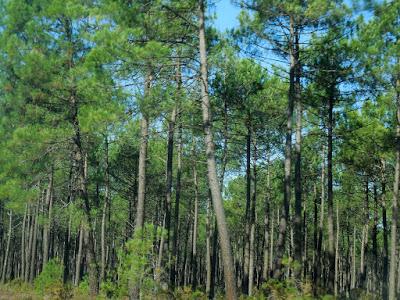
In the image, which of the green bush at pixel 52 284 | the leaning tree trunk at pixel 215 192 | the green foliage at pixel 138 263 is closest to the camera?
the leaning tree trunk at pixel 215 192

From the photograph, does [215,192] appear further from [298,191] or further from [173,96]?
[298,191]

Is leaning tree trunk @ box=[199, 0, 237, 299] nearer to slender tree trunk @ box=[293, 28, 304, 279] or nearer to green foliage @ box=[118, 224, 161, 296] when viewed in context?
green foliage @ box=[118, 224, 161, 296]

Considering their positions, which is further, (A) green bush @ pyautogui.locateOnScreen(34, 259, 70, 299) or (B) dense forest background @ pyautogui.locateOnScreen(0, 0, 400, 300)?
(A) green bush @ pyautogui.locateOnScreen(34, 259, 70, 299)

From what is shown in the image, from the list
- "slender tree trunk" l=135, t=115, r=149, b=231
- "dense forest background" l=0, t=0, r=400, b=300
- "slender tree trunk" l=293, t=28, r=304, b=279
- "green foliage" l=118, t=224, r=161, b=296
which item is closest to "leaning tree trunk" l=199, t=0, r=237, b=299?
"dense forest background" l=0, t=0, r=400, b=300

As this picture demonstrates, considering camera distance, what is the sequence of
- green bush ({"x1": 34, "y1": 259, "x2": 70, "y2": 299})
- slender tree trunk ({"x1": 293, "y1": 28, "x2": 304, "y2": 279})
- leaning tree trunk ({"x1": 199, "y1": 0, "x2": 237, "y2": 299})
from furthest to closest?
1. green bush ({"x1": 34, "y1": 259, "x2": 70, "y2": 299})
2. slender tree trunk ({"x1": 293, "y1": 28, "x2": 304, "y2": 279})
3. leaning tree trunk ({"x1": 199, "y1": 0, "x2": 237, "y2": 299})

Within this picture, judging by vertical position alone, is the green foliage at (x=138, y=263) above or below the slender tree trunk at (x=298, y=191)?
below

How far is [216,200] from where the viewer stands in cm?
996

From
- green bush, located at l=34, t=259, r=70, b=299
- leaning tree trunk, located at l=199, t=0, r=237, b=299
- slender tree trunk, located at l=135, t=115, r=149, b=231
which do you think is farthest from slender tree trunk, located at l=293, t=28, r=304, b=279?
green bush, located at l=34, t=259, r=70, b=299

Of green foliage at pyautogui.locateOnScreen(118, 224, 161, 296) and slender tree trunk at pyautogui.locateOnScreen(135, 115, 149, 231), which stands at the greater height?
slender tree trunk at pyautogui.locateOnScreen(135, 115, 149, 231)

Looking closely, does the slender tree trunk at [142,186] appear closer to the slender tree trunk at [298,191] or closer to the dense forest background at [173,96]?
the dense forest background at [173,96]

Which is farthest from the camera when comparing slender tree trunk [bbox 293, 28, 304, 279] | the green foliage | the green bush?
the green bush

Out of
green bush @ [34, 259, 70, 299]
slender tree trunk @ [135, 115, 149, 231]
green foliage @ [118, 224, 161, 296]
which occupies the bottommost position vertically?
green bush @ [34, 259, 70, 299]

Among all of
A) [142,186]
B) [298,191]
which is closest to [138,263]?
[142,186]

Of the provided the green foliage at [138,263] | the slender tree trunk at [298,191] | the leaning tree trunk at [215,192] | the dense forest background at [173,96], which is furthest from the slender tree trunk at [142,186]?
the slender tree trunk at [298,191]
